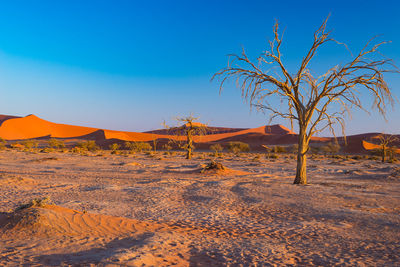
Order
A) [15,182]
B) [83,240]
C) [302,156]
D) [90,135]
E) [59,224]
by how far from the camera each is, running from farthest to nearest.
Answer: [90,135] < [302,156] < [15,182] < [59,224] < [83,240]

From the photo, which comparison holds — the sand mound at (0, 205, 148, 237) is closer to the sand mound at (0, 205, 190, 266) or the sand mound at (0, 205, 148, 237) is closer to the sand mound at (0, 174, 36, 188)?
the sand mound at (0, 205, 190, 266)

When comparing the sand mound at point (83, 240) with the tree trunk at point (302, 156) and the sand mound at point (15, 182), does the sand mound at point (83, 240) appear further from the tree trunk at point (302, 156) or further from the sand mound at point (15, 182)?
the tree trunk at point (302, 156)

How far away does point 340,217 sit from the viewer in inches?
234

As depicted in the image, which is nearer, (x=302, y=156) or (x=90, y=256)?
(x=90, y=256)

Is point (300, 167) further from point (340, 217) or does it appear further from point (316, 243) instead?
point (316, 243)

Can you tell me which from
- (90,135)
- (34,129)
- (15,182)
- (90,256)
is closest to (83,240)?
(90,256)

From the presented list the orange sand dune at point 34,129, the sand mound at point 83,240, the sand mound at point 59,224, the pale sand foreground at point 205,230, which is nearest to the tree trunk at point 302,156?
the pale sand foreground at point 205,230

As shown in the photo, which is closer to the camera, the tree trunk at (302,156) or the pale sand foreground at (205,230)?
the pale sand foreground at (205,230)

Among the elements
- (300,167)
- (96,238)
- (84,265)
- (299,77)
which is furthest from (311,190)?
(84,265)

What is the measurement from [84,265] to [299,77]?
9491 millimetres

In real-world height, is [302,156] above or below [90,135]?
below

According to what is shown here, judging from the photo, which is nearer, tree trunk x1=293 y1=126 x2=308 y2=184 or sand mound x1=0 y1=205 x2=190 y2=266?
sand mound x1=0 y1=205 x2=190 y2=266

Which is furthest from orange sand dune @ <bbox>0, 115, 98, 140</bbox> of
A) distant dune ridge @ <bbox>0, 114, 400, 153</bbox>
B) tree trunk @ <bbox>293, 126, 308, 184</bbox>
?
tree trunk @ <bbox>293, 126, 308, 184</bbox>

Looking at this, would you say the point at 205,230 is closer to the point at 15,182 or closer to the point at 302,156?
the point at 302,156
